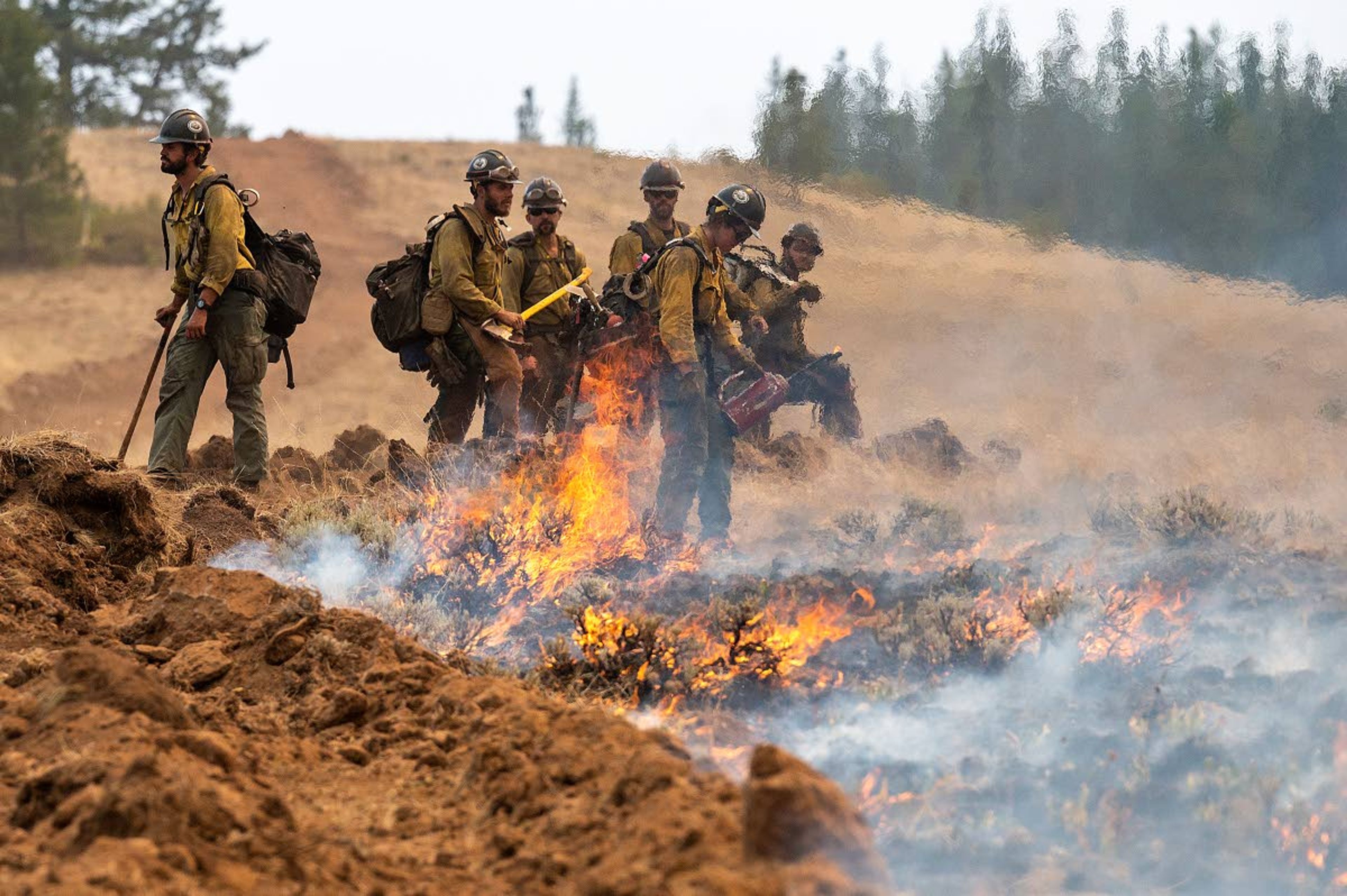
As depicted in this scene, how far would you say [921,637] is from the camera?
5660 millimetres

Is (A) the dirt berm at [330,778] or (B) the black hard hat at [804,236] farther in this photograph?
(B) the black hard hat at [804,236]

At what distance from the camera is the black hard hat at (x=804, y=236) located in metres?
10.8

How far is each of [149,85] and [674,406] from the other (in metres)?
31.6

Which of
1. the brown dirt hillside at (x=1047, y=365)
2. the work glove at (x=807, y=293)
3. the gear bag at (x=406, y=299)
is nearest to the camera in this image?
the gear bag at (x=406, y=299)

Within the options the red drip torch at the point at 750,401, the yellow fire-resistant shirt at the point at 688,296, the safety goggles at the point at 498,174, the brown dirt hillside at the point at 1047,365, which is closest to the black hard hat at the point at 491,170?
the safety goggles at the point at 498,174

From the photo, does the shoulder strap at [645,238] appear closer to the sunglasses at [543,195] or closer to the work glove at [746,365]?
the sunglasses at [543,195]

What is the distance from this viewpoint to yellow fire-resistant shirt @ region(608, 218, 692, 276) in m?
10.1

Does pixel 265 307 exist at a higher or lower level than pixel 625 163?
lower

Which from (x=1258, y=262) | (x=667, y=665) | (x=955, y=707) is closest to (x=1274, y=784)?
(x=955, y=707)

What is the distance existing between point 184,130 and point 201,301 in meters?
0.97

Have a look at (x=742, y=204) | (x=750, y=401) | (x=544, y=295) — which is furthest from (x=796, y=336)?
(x=742, y=204)

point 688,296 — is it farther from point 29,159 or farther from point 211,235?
point 29,159

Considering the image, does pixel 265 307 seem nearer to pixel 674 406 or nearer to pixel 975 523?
pixel 674 406

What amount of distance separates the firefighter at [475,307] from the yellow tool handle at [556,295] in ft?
0.76
